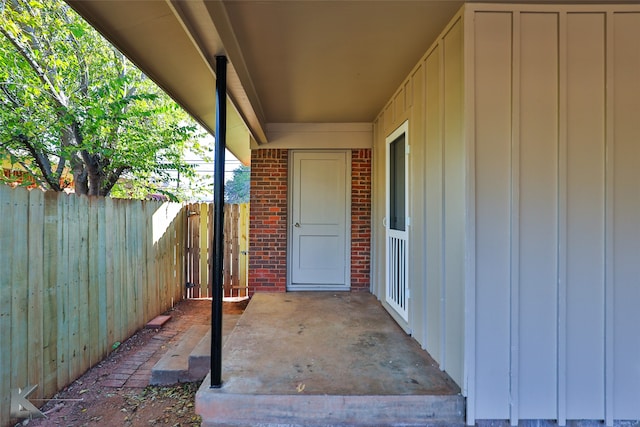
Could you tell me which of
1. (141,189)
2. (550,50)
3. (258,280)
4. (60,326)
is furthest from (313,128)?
(141,189)

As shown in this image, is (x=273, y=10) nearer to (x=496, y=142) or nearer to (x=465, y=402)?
(x=496, y=142)

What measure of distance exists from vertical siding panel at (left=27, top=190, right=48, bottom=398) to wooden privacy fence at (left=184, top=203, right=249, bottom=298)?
3.12 metres

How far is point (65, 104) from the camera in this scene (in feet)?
15.4

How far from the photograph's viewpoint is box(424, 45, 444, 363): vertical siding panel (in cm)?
236

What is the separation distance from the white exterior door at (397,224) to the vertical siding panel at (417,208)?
140mm

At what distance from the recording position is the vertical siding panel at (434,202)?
92.9 inches

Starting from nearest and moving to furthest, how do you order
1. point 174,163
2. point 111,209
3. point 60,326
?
point 60,326 < point 111,209 < point 174,163

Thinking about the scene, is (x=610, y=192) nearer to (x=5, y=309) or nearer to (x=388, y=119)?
(x=388, y=119)

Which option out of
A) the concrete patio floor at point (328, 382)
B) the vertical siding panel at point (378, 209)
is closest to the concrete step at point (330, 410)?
the concrete patio floor at point (328, 382)

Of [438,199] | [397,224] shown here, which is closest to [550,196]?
[438,199]

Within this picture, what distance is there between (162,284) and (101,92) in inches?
121

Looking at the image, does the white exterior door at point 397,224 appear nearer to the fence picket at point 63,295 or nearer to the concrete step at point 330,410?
the concrete step at point 330,410

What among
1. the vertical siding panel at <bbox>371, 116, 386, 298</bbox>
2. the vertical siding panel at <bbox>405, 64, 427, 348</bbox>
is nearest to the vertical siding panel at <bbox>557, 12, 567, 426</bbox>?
the vertical siding panel at <bbox>405, 64, 427, 348</bbox>

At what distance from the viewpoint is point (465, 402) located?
194 centimetres
